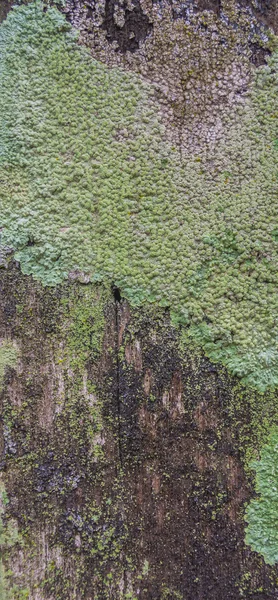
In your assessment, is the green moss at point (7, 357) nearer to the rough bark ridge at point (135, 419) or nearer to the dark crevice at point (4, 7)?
the rough bark ridge at point (135, 419)

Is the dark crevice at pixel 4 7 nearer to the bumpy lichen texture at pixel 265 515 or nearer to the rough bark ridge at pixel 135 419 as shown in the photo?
the rough bark ridge at pixel 135 419

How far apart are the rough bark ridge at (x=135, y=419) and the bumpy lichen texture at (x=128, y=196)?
0.05 metres

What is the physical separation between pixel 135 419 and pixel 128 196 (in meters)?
0.66

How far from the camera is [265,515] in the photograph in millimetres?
1205

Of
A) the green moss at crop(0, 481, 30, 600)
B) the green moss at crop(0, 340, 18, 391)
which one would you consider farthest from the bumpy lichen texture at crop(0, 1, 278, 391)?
the green moss at crop(0, 481, 30, 600)


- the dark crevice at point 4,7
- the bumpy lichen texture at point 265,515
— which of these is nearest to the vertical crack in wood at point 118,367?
the bumpy lichen texture at point 265,515

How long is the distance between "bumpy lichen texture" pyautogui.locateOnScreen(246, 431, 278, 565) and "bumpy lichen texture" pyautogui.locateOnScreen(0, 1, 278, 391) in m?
0.25

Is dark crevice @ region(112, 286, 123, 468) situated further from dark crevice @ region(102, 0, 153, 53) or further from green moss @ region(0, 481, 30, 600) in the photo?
dark crevice @ region(102, 0, 153, 53)

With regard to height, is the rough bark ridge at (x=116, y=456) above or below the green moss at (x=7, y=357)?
below

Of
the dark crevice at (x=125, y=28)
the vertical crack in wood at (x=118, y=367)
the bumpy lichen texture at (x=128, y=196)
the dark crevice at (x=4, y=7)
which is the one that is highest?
the dark crevice at (x=4, y=7)

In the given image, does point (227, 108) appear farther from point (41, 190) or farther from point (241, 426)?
point (241, 426)

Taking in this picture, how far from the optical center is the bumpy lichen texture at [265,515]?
3.94ft

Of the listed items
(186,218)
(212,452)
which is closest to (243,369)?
(212,452)

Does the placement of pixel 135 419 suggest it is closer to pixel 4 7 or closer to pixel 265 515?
pixel 265 515
